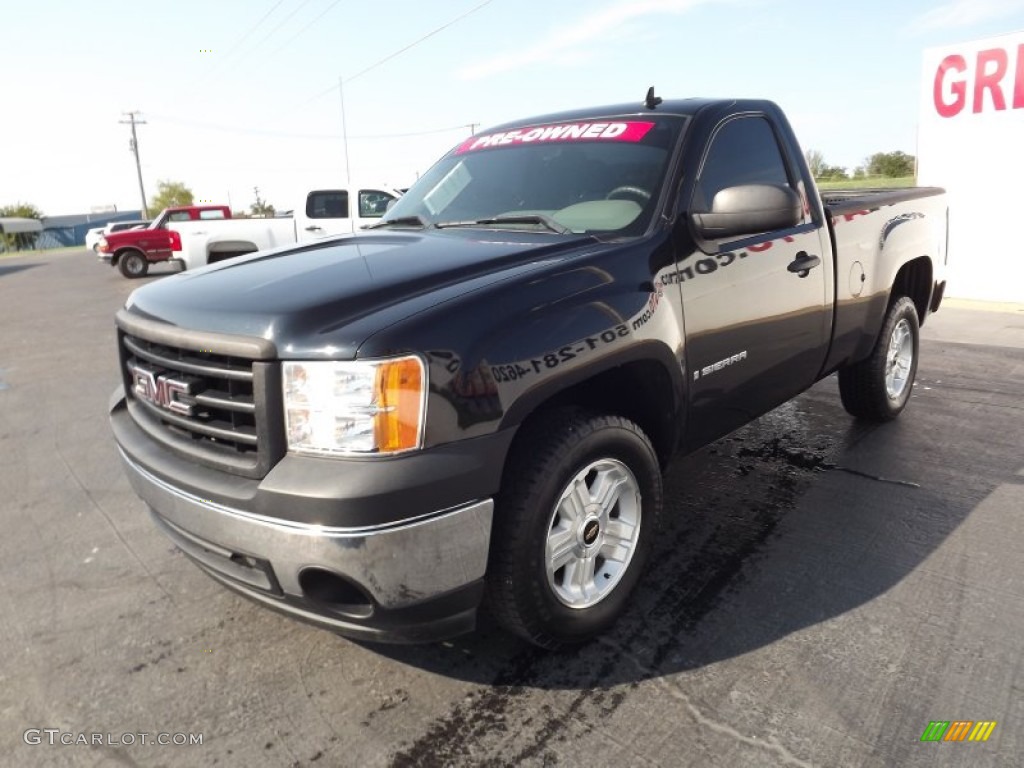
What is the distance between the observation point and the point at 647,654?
2584 millimetres

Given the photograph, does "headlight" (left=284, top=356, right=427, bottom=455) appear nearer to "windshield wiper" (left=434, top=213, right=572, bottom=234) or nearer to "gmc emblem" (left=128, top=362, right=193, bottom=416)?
"gmc emblem" (left=128, top=362, right=193, bottom=416)

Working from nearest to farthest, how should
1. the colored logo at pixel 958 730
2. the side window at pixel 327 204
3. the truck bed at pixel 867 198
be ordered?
the colored logo at pixel 958 730 < the truck bed at pixel 867 198 < the side window at pixel 327 204

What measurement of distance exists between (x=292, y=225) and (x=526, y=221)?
11809 millimetres

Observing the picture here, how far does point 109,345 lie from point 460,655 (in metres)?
8.13

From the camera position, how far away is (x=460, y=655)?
2.63 m

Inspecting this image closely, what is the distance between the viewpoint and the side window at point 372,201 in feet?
44.0

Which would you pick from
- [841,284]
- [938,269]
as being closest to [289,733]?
[841,284]

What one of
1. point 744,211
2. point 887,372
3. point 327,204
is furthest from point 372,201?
point 744,211

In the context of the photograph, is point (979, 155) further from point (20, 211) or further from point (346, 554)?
point (20, 211)

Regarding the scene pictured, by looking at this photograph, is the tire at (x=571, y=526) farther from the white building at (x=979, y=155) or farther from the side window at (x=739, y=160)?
the white building at (x=979, y=155)

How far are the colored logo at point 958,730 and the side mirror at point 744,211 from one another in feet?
5.83

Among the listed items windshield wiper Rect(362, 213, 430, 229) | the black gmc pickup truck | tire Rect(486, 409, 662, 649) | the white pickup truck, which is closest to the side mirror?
the black gmc pickup truck

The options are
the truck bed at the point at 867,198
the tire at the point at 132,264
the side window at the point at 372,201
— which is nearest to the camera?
the truck bed at the point at 867,198
